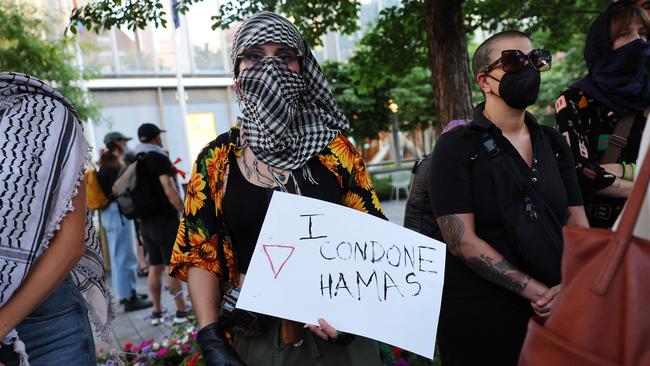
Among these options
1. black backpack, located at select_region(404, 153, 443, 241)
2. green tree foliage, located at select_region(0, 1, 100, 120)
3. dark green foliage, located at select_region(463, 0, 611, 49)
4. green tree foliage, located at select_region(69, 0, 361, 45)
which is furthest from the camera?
green tree foliage, located at select_region(0, 1, 100, 120)

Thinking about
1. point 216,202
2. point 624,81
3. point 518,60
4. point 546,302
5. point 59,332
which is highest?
point 518,60

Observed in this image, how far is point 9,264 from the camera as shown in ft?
4.85

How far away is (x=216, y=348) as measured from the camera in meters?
1.71

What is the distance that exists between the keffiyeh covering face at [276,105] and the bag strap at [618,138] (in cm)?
157

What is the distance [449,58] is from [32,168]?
3613mm

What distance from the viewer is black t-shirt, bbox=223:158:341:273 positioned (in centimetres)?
183

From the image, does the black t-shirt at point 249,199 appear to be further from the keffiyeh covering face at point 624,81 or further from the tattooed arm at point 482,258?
the keffiyeh covering face at point 624,81

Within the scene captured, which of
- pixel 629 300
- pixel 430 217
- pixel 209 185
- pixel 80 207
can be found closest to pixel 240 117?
pixel 209 185

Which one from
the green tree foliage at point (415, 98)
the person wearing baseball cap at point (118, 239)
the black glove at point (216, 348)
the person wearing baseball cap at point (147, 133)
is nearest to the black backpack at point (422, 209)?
the black glove at point (216, 348)

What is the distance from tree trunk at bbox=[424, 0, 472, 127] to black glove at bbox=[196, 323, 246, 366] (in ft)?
10.8

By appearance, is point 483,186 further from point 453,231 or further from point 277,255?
point 277,255

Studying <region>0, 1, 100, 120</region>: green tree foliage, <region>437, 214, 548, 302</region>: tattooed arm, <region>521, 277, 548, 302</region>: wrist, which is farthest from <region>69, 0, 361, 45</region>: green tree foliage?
<region>0, 1, 100, 120</region>: green tree foliage

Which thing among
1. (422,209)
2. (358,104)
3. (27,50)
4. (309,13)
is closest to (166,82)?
(358,104)

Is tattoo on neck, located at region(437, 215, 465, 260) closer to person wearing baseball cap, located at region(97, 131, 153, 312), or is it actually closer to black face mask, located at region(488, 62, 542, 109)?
black face mask, located at region(488, 62, 542, 109)
